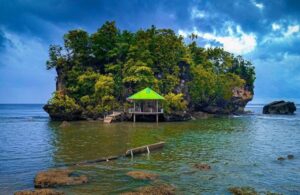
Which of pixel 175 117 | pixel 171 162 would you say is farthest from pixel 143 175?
pixel 175 117

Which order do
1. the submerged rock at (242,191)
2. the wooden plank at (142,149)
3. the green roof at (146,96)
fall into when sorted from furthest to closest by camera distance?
the green roof at (146,96)
the wooden plank at (142,149)
the submerged rock at (242,191)

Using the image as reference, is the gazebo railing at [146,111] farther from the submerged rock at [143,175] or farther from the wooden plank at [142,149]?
the submerged rock at [143,175]

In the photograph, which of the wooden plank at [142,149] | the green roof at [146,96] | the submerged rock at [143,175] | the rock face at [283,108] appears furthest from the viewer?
the rock face at [283,108]

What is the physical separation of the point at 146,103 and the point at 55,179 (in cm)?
4377

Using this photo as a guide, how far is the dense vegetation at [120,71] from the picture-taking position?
57.2m

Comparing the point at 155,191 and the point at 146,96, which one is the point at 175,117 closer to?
the point at 146,96

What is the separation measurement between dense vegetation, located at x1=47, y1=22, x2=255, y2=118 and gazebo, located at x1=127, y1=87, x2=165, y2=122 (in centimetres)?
237

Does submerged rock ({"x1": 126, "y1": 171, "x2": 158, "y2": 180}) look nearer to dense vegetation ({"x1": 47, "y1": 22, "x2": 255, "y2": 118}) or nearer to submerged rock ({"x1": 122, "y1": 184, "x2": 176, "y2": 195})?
submerged rock ({"x1": 122, "y1": 184, "x2": 176, "y2": 195})

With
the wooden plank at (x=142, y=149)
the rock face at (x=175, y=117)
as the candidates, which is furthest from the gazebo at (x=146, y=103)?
the wooden plank at (x=142, y=149)

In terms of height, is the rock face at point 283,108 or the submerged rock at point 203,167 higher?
the rock face at point 283,108

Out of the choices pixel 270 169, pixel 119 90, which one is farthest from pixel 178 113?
pixel 270 169

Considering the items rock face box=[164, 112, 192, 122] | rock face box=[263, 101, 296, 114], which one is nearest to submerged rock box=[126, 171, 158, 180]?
rock face box=[164, 112, 192, 122]

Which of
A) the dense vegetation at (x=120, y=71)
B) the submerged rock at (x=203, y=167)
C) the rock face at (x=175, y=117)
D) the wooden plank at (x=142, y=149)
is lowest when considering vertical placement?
the submerged rock at (x=203, y=167)

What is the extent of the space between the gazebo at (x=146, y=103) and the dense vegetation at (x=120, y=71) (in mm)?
2369
